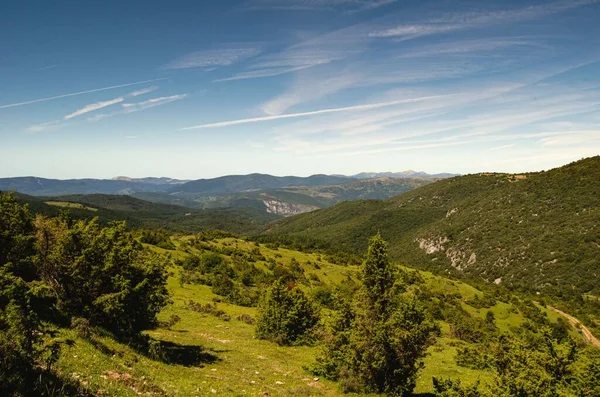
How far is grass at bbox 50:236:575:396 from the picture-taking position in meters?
14.2

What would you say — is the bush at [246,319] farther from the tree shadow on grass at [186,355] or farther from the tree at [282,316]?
the tree shadow on grass at [186,355]

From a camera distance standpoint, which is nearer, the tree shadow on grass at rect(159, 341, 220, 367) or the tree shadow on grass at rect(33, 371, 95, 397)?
the tree shadow on grass at rect(33, 371, 95, 397)

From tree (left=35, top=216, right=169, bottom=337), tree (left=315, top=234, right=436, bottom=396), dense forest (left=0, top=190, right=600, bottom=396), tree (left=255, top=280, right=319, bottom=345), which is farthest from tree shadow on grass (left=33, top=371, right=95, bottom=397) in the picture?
tree (left=255, top=280, right=319, bottom=345)

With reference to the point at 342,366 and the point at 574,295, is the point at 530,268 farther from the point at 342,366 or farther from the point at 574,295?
the point at 342,366

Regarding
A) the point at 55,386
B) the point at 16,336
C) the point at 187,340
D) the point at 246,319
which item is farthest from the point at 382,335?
the point at 246,319

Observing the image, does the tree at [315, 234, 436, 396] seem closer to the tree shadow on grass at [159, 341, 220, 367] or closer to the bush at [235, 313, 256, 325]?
the tree shadow on grass at [159, 341, 220, 367]

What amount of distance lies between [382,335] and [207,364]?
1228 centimetres

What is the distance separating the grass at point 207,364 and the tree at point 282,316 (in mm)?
1297

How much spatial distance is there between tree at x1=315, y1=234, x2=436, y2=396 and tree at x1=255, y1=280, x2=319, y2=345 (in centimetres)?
1266

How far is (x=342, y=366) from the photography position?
72.7 ft

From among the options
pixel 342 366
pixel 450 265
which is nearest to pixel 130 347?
pixel 342 366

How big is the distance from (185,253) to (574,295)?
375ft

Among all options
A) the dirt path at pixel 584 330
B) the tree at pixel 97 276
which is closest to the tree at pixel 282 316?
the tree at pixel 97 276

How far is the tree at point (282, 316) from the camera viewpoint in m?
34.1
